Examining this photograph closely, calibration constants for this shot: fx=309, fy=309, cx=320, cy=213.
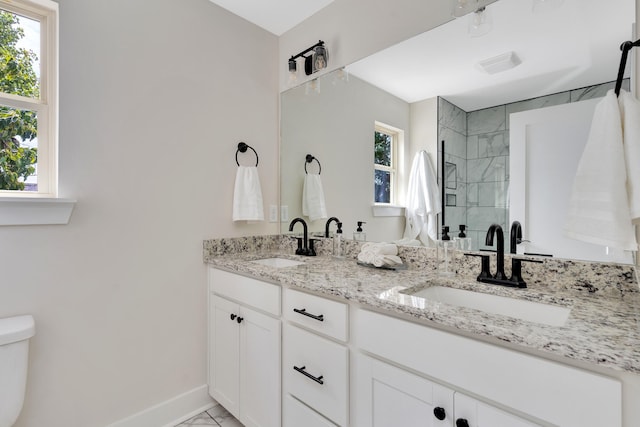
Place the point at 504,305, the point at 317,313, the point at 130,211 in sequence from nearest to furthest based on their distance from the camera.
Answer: the point at 504,305, the point at 317,313, the point at 130,211

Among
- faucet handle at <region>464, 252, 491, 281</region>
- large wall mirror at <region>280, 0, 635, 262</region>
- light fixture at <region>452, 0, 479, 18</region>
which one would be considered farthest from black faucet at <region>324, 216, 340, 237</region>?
light fixture at <region>452, 0, 479, 18</region>

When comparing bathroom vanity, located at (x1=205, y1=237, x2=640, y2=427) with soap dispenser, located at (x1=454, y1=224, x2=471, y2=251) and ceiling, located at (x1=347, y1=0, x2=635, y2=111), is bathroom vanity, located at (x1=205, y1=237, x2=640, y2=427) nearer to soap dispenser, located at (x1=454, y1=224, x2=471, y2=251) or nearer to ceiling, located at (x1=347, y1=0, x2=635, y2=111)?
soap dispenser, located at (x1=454, y1=224, x2=471, y2=251)

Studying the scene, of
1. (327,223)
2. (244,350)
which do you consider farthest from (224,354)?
(327,223)

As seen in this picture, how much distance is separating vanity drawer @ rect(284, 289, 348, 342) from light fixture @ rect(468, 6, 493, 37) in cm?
129

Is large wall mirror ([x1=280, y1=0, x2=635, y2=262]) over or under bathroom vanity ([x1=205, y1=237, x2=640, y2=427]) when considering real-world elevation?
over

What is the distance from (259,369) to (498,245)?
3.97 ft

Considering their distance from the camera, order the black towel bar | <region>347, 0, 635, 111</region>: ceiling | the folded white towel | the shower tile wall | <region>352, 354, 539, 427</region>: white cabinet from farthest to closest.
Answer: the folded white towel → the shower tile wall → <region>347, 0, 635, 111</region>: ceiling → the black towel bar → <region>352, 354, 539, 427</region>: white cabinet

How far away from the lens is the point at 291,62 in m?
2.09

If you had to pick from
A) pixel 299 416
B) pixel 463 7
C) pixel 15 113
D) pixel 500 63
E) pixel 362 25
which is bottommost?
pixel 299 416

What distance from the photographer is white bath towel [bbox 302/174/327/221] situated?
6.78ft

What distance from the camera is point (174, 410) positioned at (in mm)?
1732

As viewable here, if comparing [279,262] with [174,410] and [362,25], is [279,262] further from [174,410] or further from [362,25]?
[362,25]

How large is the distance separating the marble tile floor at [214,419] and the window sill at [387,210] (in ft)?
4.64

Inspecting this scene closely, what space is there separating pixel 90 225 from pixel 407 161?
161cm
